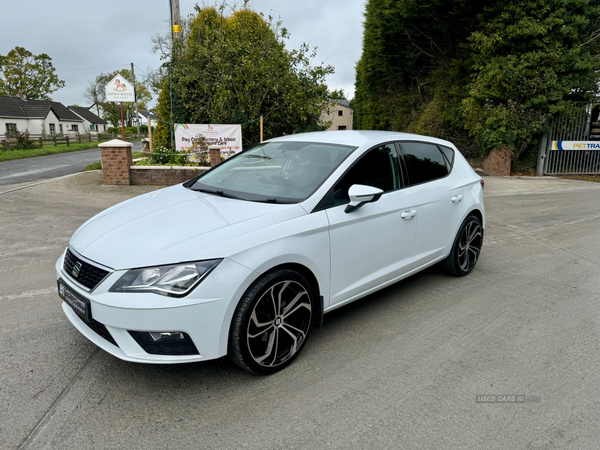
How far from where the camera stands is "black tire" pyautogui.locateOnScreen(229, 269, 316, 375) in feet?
9.25

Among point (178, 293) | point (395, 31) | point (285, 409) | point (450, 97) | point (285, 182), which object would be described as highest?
point (395, 31)

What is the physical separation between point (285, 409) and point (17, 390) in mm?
1730

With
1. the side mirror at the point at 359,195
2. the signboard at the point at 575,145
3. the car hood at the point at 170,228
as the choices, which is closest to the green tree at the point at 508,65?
the signboard at the point at 575,145

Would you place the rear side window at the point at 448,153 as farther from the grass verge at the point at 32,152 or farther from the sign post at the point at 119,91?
the grass verge at the point at 32,152

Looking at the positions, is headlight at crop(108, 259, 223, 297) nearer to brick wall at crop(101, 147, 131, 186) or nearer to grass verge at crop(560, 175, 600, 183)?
brick wall at crop(101, 147, 131, 186)

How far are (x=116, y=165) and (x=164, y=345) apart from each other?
32.4 ft

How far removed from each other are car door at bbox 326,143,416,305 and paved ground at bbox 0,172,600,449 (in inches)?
18.1

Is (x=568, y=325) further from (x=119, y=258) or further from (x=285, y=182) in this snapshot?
(x=119, y=258)

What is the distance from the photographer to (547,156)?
16.4 metres

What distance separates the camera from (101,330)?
2787mm

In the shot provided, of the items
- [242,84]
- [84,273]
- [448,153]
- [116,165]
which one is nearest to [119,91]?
[242,84]

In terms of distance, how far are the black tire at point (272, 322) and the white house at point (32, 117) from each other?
5237 cm

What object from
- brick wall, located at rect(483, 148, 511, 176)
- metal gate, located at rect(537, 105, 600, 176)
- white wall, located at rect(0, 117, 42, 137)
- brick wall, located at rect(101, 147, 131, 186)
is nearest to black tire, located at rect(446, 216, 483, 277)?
brick wall, located at rect(101, 147, 131, 186)

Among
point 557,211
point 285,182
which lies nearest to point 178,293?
point 285,182
